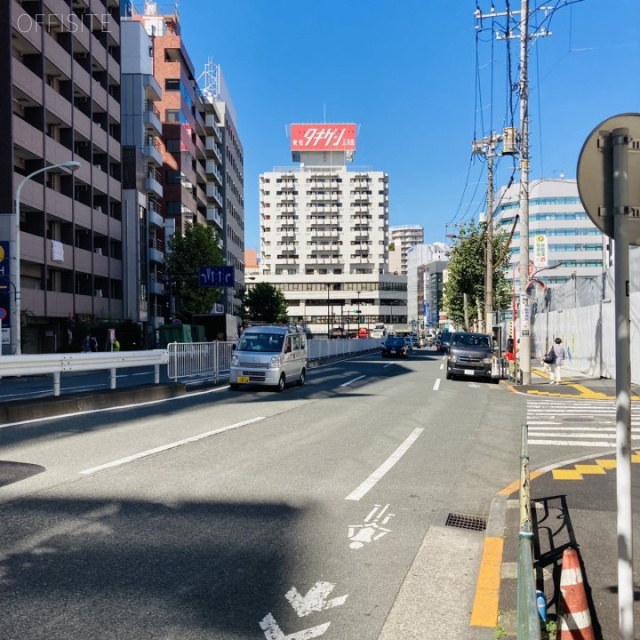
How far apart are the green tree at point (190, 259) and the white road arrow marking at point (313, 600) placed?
5464 centimetres

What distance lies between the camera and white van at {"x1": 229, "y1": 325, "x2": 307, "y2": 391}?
2005 centimetres

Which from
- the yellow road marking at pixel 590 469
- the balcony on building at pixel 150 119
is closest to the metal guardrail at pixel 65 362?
the yellow road marking at pixel 590 469

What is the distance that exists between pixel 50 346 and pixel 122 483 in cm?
3984

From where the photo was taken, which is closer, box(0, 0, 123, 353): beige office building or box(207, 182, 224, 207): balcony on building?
Answer: box(0, 0, 123, 353): beige office building

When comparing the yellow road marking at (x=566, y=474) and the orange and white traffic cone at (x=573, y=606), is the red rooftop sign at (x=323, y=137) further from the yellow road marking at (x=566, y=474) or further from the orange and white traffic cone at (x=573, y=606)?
the orange and white traffic cone at (x=573, y=606)

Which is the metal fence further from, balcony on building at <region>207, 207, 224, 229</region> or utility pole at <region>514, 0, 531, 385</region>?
balcony on building at <region>207, 207, 224, 229</region>

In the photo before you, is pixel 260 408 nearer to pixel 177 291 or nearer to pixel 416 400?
pixel 416 400

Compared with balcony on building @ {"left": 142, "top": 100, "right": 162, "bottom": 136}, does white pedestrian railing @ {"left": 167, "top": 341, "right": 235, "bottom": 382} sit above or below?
below

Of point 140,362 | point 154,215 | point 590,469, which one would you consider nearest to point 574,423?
point 590,469

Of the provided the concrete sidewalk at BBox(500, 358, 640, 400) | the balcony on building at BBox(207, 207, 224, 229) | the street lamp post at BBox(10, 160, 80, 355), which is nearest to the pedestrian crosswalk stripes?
the concrete sidewalk at BBox(500, 358, 640, 400)

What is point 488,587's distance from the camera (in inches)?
182

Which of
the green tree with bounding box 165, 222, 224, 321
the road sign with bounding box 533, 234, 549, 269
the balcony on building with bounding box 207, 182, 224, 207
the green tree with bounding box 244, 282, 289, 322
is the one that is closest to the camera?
the road sign with bounding box 533, 234, 549, 269

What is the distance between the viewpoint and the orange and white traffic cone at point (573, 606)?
11.7 feet

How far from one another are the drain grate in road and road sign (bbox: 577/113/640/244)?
3546 mm
